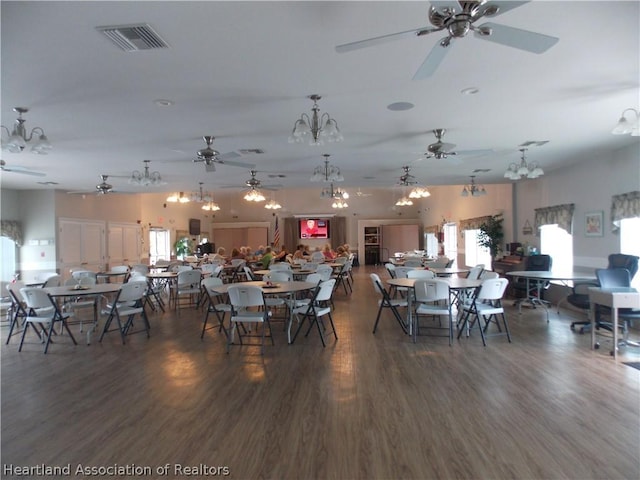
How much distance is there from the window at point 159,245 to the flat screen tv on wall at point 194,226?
1893mm

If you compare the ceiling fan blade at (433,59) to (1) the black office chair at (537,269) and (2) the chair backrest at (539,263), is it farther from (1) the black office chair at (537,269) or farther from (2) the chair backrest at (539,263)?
(2) the chair backrest at (539,263)

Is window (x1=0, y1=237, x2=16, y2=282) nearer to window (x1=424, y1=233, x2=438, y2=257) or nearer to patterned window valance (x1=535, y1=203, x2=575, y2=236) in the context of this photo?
patterned window valance (x1=535, y1=203, x2=575, y2=236)

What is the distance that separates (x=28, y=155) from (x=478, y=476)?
283 inches

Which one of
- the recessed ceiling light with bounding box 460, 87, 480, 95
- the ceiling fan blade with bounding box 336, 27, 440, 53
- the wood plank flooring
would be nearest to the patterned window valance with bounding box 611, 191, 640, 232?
the wood plank flooring

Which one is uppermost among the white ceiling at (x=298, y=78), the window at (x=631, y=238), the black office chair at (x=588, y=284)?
the white ceiling at (x=298, y=78)

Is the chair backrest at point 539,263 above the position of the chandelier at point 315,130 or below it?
below

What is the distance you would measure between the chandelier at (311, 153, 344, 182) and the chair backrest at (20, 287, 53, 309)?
419 centimetres

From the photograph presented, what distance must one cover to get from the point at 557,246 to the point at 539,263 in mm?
1077

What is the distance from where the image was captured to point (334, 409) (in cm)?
315

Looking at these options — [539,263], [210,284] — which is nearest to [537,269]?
[539,263]

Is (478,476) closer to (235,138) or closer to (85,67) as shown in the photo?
(85,67)

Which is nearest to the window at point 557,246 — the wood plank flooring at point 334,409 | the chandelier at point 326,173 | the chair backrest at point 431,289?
the wood plank flooring at point 334,409

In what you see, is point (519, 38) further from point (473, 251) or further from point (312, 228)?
point (312, 228)

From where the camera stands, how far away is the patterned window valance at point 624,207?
5699 mm
